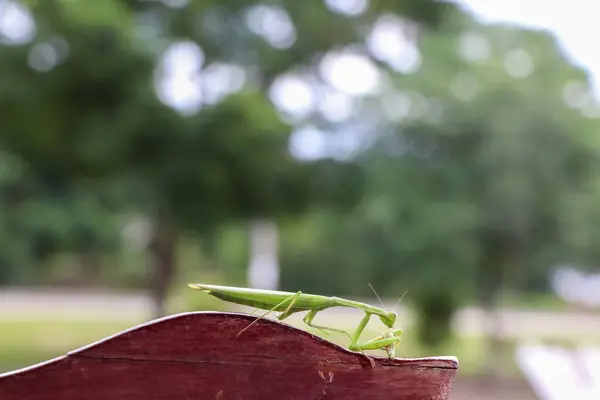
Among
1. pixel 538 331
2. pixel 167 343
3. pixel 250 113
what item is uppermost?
pixel 250 113

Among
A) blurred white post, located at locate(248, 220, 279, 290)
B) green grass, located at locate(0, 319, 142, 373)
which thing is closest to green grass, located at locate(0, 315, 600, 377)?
green grass, located at locate(0, 319, 142, 373)

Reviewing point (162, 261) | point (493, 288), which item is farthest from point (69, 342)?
point (493, 288)

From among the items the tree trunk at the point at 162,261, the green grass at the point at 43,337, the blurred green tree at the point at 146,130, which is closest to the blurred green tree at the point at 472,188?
the blurred green tree at the point at 146,130

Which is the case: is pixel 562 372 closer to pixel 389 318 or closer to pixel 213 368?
pixel 389 318

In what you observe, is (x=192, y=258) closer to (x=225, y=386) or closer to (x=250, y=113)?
(x=250, y=113)

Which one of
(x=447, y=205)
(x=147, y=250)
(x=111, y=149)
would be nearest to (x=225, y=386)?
(x=111, y=149)

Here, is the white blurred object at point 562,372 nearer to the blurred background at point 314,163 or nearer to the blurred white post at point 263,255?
the blurred background at point 314,163
